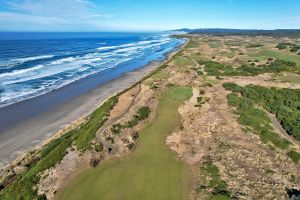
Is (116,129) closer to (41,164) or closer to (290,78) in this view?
(41,164)

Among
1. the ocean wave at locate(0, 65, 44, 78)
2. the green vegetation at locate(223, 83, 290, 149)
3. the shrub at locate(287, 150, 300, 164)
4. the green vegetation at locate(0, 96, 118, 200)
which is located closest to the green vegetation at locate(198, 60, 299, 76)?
the green vegetation at locate(223, 83, 290, 149)

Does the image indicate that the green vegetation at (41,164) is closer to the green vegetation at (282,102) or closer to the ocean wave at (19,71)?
the green vegetation at (282,102)

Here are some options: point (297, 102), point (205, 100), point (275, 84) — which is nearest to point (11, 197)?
point (205, 100)

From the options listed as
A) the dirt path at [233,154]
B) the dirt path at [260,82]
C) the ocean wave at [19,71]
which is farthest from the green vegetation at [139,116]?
the ocean wave at [19,71]

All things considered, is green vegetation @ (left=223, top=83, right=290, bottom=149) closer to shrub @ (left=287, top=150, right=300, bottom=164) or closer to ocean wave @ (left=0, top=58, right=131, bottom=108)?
shrub @ (left=287, top=150, right=300, bottom=164)

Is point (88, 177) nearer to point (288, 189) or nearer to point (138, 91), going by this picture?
point (288, 189)

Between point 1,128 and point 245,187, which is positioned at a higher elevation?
point 245,187
